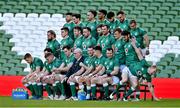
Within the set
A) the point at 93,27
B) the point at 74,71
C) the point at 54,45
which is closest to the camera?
the point at 74,71

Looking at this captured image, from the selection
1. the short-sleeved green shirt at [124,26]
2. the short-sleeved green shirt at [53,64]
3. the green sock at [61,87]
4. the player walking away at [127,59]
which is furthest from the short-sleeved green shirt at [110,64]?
the short-sleeved green shirt at [53,64]

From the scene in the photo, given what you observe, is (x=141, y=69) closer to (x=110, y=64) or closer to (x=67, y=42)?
(x=110, y=64)

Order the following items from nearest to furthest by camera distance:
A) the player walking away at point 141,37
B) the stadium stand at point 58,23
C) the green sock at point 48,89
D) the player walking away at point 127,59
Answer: the player walking away at point 127,59
the player walking away at point 141,37
the green sock at point 48,89
the stadium stand at point 58,23

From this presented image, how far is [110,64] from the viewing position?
19.8 m

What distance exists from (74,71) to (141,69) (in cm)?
169

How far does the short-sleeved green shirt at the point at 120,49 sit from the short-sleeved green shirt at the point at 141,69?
13.4 inches

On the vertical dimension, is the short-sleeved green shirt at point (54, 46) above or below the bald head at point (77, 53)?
above

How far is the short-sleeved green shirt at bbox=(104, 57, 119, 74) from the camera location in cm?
1969

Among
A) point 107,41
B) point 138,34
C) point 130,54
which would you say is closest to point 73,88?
point 107,41

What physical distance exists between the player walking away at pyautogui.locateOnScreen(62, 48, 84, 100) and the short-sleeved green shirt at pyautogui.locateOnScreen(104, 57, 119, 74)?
681 mm

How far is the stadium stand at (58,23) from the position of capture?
25438 mm

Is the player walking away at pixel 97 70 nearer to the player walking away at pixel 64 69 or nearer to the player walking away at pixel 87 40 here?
the player walking away at pixel 87 40

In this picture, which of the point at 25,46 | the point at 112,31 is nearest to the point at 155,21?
the point at 25,46

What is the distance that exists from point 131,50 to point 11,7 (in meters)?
10.1
